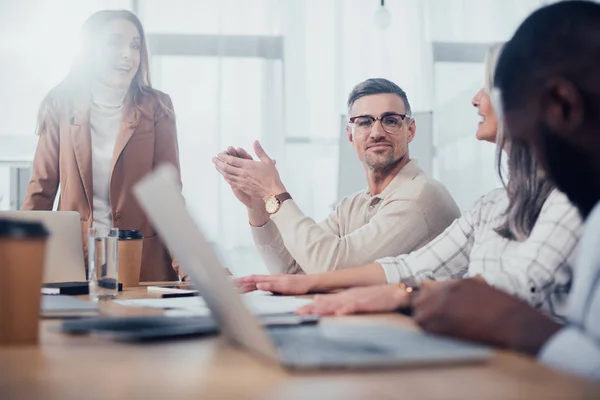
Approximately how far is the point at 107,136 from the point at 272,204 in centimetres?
90

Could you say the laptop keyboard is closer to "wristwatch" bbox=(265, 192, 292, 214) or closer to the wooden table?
the wooden table

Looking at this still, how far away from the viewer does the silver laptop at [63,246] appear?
190 cm

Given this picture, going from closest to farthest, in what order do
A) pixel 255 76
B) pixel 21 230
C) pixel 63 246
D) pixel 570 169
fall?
pixel 21 230 → pixel 570 169 → pixel 63 246 → pixel 255 76

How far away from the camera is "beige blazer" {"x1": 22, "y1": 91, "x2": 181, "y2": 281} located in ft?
8.19

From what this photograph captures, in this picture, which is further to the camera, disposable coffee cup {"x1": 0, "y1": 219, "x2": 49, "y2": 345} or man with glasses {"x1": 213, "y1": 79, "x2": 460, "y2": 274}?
man with glasses {"x1": 213, "y1": 79, "x2": 460, "y2": 274}

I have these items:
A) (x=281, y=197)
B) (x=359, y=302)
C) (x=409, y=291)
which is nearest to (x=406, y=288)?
(x=409, y=291)

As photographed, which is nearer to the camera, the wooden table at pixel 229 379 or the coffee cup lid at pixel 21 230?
the wooden table at pixel 229 379

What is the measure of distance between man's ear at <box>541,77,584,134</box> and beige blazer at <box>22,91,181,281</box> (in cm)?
179

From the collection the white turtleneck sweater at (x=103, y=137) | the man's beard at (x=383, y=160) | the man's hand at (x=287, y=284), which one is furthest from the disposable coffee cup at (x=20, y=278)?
the man's beard at (x=383, y=160)

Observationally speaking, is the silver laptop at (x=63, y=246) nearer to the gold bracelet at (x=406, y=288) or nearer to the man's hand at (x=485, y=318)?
the gold bracelet at (x=406, y=288)

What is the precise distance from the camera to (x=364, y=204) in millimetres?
2553

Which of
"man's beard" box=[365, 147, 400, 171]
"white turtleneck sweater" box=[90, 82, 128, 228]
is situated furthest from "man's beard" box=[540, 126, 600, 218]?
"white turtleneck sweater" box=[90, 82, 128, 228]

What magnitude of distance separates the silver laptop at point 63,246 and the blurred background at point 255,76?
2401 mm

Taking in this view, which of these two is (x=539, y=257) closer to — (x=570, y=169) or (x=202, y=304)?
(x=570, y=169)
